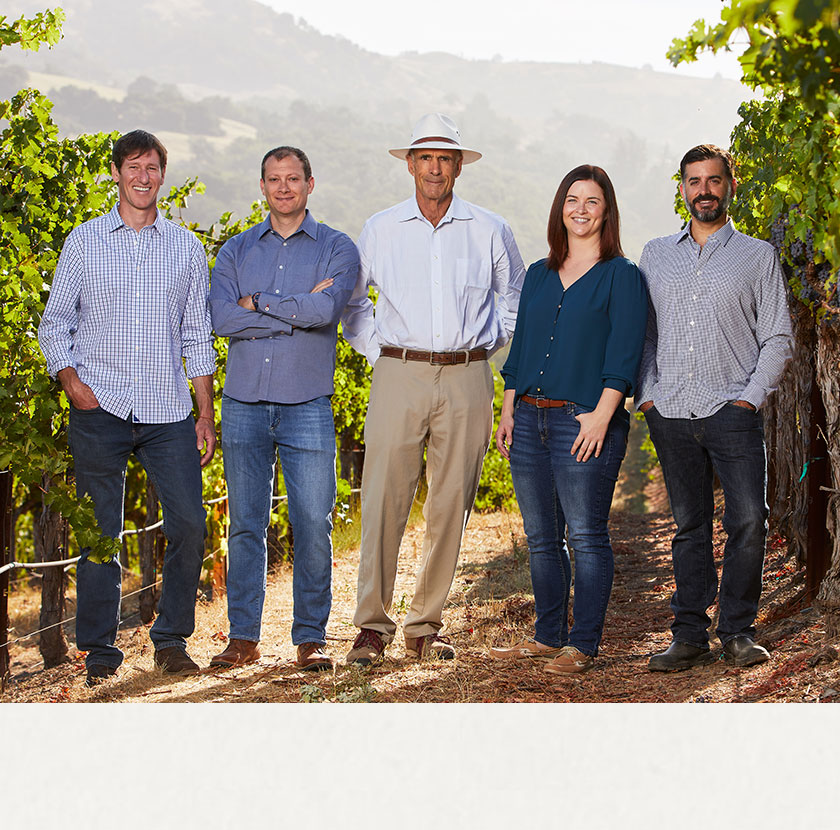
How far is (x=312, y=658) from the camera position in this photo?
423 centimetres

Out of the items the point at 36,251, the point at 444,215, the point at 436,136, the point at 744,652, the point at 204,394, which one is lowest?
the point at 744,652

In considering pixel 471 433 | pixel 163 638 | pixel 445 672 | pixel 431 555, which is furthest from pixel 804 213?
pixel 163 638

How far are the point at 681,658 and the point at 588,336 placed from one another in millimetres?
1350

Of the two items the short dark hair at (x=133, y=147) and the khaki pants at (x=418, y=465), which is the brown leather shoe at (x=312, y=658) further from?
the short dark hair at (x=133, y=147)

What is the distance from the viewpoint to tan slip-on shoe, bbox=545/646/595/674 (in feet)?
13.2

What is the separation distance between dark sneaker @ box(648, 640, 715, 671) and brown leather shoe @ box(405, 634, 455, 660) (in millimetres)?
873

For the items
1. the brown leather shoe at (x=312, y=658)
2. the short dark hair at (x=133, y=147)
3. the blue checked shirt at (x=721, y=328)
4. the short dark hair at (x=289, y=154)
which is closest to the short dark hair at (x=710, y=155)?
the blue checked shirt at (x=721, y=328)

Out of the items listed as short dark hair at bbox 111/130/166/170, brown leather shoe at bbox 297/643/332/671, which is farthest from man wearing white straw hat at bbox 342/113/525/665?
short dark hair at bbox 111/130/166/170

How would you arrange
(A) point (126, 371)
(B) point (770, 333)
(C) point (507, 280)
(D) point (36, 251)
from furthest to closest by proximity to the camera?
(D) point (36, 251) < (C) point (507, 280) < (A) point (126, 371) < (B) point (770, 333)

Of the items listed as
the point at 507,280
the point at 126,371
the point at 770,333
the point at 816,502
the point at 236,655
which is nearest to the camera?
the point at 770,333

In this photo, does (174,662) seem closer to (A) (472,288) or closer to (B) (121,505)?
(B) (121,505)

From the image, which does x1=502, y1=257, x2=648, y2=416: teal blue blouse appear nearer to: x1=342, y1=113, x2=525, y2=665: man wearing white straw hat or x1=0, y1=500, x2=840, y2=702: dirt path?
x1=342, y1=113, x2=525, y2=665: man wearing white straw hat

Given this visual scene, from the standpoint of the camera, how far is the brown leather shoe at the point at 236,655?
430 centimetres

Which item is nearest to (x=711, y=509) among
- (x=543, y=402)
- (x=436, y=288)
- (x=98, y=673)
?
(x=543, y=402)
